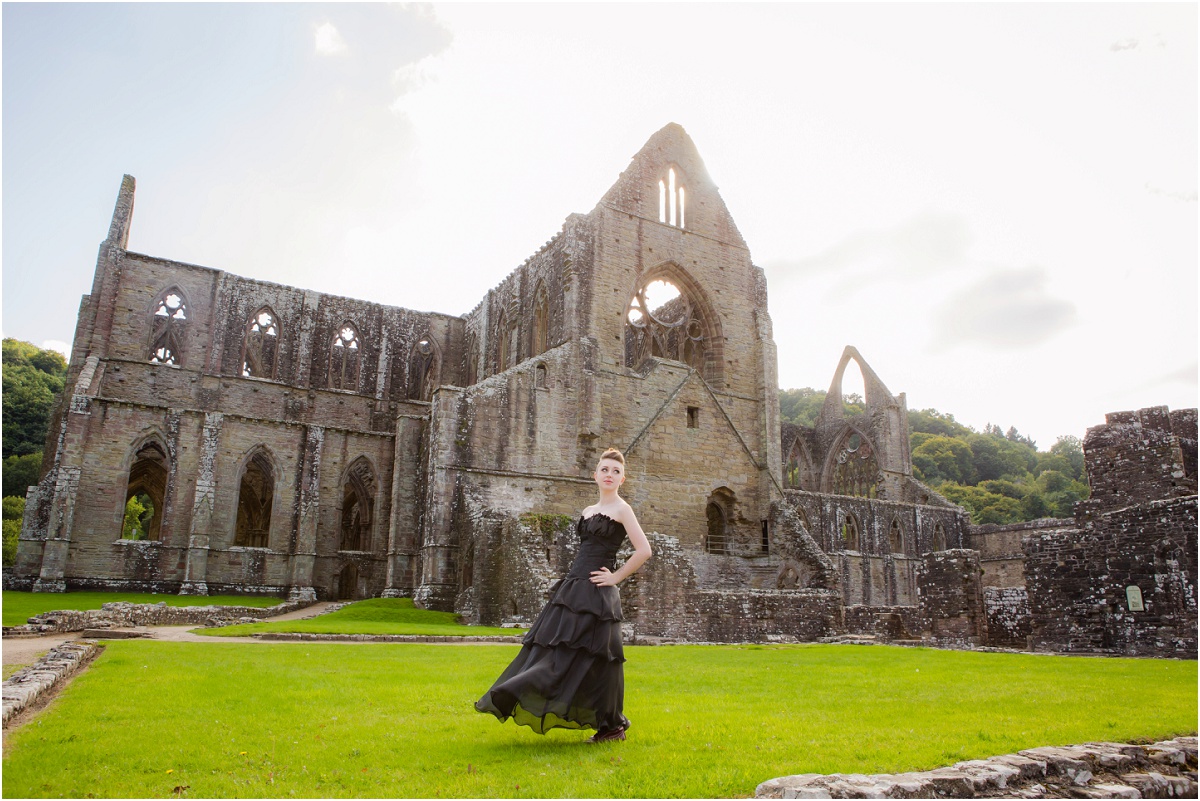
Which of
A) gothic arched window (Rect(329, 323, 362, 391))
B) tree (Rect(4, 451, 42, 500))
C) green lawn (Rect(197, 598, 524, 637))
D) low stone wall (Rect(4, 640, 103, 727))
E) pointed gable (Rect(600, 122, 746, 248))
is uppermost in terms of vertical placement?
pointed gable (Rect(600, 122, 746, 248))

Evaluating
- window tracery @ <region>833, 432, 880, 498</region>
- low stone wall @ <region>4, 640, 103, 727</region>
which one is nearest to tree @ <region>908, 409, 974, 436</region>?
window tracery @ <region>833, 432, 880, 498</region>

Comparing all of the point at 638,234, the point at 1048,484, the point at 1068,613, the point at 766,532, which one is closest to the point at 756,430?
the point at 766,532

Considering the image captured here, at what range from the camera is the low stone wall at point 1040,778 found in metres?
4.65

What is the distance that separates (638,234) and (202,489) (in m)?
17.7

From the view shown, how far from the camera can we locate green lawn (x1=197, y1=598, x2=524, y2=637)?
17391mm

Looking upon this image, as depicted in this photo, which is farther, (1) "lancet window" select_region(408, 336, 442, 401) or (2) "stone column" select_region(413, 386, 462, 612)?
(1) "lancet window" select_region(408, 336, 442, 401)

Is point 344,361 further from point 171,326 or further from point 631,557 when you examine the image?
point 631,557

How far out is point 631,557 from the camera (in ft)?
20.4

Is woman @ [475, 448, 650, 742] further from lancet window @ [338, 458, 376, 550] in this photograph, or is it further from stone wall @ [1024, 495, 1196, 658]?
lancet window @ [338, 458, 376, 550]

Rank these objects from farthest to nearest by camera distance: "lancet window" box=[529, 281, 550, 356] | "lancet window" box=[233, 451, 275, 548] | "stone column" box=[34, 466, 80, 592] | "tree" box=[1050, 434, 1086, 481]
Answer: "tree" box=[1050, 434, 1086, 481], "lancet window" box=[233, 451, 275, 548], "lancet window" box=[529, 281, 550, 356], "stone column" box=[34, 466, 80, 592]

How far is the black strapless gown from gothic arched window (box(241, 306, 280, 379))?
32.9 m

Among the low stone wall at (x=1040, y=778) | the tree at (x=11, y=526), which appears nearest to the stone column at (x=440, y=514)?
the low stone wall at (x=1040, y=778)

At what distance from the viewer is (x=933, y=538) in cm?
3953

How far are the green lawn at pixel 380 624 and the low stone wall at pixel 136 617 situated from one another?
2.04m
